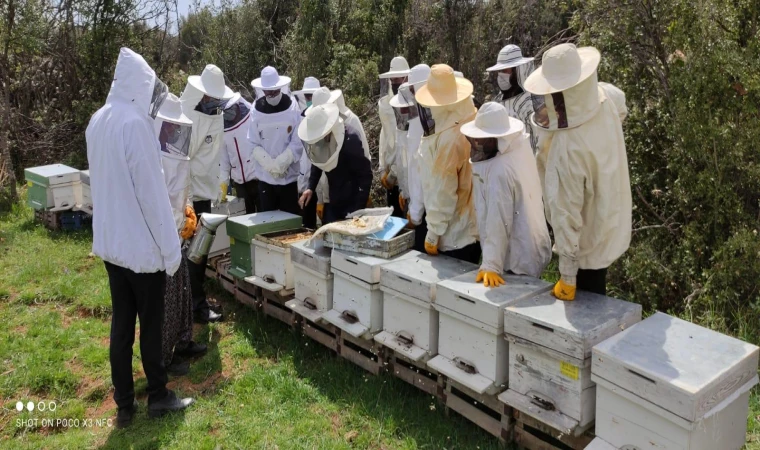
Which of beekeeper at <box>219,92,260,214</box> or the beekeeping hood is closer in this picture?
the beekeeping hood

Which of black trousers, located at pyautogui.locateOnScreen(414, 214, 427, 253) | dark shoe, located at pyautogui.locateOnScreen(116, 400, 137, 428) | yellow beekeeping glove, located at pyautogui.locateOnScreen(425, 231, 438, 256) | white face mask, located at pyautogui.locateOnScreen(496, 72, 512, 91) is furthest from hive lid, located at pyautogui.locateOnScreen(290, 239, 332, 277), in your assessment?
white face mask, located at pyautogui.locateOnScreen(496, 72, 512, 91)

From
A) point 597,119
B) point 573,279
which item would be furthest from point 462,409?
point 597,119

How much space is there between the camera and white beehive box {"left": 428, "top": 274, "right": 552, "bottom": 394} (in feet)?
Answer: 9.98

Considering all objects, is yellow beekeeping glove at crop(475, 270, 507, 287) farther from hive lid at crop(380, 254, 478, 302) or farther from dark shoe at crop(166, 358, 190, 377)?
dark shoe at crop(166, 358, 190, 377)

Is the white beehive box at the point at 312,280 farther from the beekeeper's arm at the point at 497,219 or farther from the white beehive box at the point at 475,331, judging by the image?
the beekeeper's arm at the point at 497,219

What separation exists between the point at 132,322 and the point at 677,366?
2950 millimetres

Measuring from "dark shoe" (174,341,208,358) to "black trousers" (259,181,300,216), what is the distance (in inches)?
63.0

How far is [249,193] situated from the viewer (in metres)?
6.13

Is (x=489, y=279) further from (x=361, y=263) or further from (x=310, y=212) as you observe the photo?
(x=310, y=212)

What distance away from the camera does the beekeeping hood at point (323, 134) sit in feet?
15.3

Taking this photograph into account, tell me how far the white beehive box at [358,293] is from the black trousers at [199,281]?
1.52m

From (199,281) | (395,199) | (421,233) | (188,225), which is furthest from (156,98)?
(395,199)

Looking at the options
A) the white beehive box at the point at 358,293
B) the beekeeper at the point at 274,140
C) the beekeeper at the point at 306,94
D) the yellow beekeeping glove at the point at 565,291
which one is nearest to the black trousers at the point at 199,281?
the beekeeper at the point at 274,140

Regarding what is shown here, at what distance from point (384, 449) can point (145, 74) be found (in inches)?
98.4
